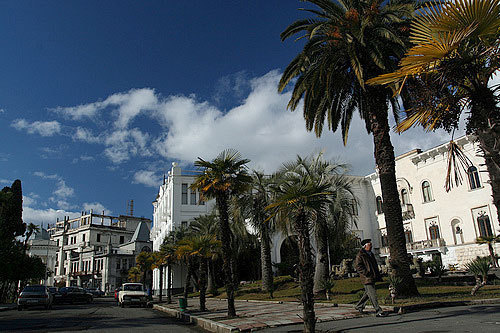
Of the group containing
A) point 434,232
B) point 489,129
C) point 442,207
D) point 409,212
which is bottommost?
point 489,129

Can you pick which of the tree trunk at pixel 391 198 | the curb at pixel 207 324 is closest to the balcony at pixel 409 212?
the tree trunk at pixel 391 198

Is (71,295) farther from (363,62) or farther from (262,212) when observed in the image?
(363,62)

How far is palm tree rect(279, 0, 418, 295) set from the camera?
15.0 metres

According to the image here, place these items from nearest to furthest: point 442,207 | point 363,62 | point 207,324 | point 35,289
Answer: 1. point 207,324
2. point 363,62
3. point 35,289
4. point 442,207

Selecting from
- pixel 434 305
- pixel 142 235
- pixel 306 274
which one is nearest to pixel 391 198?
pixel 434 305

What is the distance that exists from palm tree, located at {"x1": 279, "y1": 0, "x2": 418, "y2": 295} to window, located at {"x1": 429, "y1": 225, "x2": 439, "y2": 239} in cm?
2639

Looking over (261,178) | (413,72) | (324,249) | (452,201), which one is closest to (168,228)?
(261,178)

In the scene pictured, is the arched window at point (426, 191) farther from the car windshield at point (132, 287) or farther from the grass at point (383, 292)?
the car windshield at point (132, 287)

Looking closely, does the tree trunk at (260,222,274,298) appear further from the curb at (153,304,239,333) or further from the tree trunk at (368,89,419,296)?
the tree trunk at (368,89,419,296)

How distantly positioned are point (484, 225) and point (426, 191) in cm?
754

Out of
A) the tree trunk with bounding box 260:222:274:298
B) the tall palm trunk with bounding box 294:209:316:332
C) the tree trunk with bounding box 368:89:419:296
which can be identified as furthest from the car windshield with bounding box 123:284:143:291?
the tall palm trunk with bounding box 294:209:316:332

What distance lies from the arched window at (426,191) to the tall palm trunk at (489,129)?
38.1 m

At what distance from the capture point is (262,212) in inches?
1079

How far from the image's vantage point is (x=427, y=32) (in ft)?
17.4
